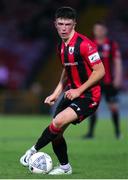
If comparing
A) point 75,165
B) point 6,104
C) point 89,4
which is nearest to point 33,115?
point 6,104

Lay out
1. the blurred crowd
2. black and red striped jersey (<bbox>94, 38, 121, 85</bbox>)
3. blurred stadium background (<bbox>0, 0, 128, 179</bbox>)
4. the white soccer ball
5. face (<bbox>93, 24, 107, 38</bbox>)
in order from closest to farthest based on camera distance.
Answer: the white soccer ball → face (<bbox>93, 24, 107, 38</bbox>) → black and red striped jersey (<bbox>94, 38, 121, 85</bbox>) → blurred stadium background (<bbox>0, 0, 128, 179</bbox>) → the blurred crowd

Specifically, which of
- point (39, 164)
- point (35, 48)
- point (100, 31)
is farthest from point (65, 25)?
point (35, 48)

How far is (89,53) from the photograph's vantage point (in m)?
7.70

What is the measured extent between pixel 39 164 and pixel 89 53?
52.3 inches

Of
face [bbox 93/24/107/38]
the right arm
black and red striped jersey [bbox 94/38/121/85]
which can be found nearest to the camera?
the right arm

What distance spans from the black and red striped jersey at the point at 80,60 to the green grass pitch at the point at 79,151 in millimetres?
933

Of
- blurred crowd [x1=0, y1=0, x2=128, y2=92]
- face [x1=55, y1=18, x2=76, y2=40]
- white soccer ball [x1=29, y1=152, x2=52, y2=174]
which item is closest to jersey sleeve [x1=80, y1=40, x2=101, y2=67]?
face [x1=55, y1=18, x2=76, y2=40]

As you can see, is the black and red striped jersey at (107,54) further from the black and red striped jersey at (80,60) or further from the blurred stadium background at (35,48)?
the blurred stadium background at (35,48)

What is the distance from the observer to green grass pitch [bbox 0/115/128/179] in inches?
308

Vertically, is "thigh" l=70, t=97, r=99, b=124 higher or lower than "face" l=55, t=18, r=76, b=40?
lower

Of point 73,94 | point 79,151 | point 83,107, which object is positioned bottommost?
point 79,151

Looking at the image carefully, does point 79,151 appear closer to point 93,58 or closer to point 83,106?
point 83,106

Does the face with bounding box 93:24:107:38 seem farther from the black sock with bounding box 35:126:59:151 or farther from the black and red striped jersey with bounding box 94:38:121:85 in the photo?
the black sock with bounding box 35:126:59:151

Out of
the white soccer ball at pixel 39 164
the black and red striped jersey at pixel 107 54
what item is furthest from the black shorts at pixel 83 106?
the black and red striped jersey at pixel 107 54
